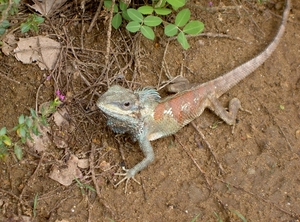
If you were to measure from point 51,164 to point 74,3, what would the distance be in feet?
5.99

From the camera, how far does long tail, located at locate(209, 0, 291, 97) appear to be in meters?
4.81

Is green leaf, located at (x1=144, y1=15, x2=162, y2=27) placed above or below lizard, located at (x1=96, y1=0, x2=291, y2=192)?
above

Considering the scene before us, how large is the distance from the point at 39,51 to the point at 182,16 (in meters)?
1.54

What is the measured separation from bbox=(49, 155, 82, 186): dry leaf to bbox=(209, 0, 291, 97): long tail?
183cm

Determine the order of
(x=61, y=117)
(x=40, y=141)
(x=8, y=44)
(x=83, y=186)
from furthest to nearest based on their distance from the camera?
(x=8, y=44) < (x=61, y=117) < (x=40, y=141) < (x=83, y=186)

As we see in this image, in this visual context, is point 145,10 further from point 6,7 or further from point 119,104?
point 6,7

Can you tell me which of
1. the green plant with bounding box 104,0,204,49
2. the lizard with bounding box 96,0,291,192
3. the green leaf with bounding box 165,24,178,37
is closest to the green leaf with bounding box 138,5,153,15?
the green plant with bounding box 104,0,204,49

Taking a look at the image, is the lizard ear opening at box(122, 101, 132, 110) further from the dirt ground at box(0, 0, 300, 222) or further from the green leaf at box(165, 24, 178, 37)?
the green leaf at box(165, 24, 178, 37)

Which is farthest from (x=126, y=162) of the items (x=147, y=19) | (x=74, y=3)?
(x=74, y=3)

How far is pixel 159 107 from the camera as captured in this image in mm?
4395

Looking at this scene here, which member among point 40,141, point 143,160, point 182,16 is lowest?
point 143,160

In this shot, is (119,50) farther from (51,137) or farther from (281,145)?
(281,145)

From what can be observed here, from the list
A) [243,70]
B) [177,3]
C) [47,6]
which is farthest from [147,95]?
[47,6]

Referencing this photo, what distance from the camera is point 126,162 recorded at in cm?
423
